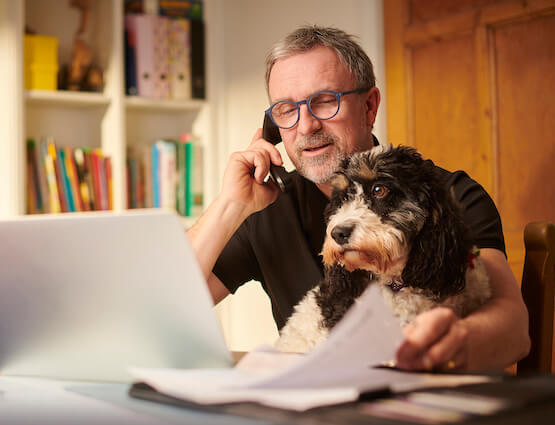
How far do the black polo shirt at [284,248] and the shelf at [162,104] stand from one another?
5.93 feet

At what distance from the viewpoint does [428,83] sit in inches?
112

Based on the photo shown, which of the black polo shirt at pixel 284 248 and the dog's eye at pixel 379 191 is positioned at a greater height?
the dog's eye at pixel 379 191

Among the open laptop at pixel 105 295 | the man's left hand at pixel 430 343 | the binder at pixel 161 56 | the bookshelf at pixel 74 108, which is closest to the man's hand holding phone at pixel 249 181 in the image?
the open laptop at pixel 105 295

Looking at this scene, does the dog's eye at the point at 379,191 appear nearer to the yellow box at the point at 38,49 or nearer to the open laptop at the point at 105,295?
the open laptop at the point at 105,295

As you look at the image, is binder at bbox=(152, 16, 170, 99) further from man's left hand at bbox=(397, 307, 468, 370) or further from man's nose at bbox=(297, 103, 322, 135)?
man's left hand at bbox=(397, 307, 468, 370)

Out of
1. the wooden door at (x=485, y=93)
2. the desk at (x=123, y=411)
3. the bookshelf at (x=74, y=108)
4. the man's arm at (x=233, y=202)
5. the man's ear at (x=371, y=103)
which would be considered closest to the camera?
the desk at (x=123, y=411)

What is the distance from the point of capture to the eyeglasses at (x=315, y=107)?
168 cm

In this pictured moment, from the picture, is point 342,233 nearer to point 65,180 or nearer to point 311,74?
point 311,74

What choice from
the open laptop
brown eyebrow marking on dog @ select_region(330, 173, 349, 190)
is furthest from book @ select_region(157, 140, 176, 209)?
the open laptop

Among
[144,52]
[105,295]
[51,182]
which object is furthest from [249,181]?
[144,52]

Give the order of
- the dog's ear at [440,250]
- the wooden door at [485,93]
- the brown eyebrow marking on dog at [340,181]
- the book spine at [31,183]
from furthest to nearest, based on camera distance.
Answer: the book spine at [31,183], the wooden door at [485,93], the brown eyebrow marking on dog at [340,181], the dog's ear at [440,250]

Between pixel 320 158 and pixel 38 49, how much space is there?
6.50 ft

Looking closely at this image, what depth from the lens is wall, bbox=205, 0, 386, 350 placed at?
11.3ft

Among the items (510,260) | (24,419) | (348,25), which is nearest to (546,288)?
(24,419)
